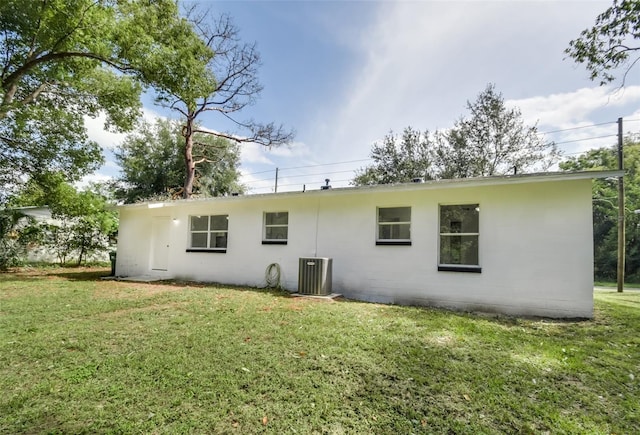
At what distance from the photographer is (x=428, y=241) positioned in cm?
689

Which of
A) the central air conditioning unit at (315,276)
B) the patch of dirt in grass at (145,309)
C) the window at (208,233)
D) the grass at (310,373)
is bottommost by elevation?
the patch of dirt in grass at (145,309)

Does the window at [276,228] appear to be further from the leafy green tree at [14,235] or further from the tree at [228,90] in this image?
the leafy green tree at [14,235]

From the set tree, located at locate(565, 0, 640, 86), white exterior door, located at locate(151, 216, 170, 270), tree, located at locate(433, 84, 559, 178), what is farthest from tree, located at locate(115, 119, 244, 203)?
tree, located at locate(565, 0, 640, 86)

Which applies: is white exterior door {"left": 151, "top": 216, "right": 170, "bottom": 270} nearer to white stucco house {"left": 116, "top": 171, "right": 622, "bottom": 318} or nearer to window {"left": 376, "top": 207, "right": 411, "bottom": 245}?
white stucco house {"left": 116, "top": 171, "right": 622, "bottom": 318}

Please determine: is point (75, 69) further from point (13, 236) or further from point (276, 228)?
point (276, 228)

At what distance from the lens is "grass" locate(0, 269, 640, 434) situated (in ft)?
7.55

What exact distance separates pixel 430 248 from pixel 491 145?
16179 millimetres

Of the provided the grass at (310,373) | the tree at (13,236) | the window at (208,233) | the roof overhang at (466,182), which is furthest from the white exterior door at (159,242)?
the tree at (13,236)

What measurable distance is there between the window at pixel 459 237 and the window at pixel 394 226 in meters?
0.77

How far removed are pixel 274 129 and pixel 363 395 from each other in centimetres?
1685

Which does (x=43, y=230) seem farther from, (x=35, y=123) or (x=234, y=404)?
(x=234, y=404)

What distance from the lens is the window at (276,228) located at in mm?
8859

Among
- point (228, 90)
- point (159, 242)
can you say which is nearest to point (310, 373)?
point (159, 242)

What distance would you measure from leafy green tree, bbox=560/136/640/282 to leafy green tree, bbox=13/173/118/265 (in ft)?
90.3
